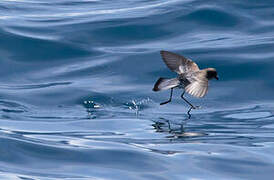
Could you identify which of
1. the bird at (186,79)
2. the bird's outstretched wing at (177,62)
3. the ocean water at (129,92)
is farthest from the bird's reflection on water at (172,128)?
the bird's outstretched wing at (177,62)

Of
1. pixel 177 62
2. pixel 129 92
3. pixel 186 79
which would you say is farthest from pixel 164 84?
pixel 129 92

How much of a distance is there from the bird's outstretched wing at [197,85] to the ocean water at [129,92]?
0.40 metres

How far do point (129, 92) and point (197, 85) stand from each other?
2.22 m

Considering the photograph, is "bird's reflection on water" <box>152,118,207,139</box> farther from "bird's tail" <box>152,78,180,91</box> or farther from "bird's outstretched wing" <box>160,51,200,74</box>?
"bird's outstretched wing" <box>160,51,200,74</box>

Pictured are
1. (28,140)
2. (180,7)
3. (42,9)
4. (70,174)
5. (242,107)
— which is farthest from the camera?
(42,9)

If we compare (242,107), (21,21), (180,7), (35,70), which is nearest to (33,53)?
(35,70)

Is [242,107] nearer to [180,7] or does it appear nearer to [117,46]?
[117,46]

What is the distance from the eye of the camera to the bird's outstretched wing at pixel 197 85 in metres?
6.43

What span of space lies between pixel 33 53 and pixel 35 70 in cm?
54

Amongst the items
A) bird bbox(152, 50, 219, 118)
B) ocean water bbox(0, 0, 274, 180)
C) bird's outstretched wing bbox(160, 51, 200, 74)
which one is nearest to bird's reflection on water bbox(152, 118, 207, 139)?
ocean water bbox(0, 0, 274, 180)

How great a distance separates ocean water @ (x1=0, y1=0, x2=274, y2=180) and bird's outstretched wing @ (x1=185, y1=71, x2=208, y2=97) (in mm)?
397

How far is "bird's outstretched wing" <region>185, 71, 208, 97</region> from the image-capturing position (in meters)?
6.43

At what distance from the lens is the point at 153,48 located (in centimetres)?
1017

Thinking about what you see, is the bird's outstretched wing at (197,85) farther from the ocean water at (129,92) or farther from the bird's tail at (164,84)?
the ocean water at (129,92)
